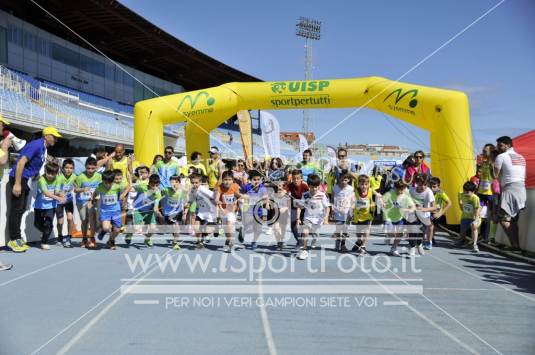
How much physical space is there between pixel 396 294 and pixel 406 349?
4.93 feet

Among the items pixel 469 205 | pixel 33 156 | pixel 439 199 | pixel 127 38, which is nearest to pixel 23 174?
pixel 33 156

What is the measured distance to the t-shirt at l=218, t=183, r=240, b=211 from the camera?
7.02 m

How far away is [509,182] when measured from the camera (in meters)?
6.62

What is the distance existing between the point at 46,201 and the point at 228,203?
9.54 ft

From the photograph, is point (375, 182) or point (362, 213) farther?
point (375, 182)

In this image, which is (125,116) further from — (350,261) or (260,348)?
(260,348)

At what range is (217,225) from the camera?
7.63 metres

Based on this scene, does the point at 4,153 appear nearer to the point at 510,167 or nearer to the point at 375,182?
the point at 510,167

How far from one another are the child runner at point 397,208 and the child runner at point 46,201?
528 cm

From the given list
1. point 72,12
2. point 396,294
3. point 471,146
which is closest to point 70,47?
point 72,12

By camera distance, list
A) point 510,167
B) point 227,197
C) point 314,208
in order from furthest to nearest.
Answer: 1. point 227,197
2. point 314,208
3. point 510,167

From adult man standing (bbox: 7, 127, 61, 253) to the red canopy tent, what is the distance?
8779 mm

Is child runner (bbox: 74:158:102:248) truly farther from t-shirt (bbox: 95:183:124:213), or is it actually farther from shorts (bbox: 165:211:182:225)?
shorts (bbox: 165:211:182:225)

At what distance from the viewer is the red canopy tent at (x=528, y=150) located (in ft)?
28.7
